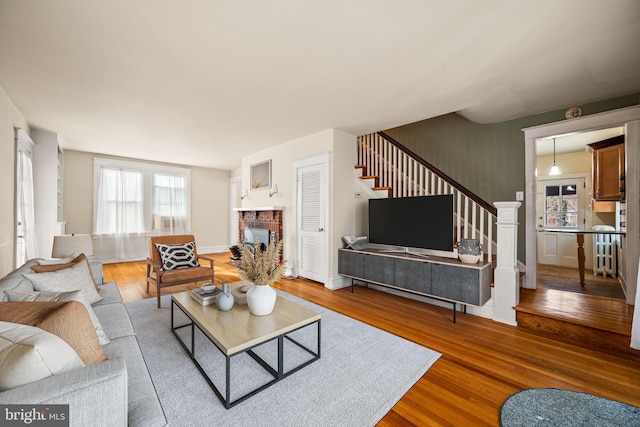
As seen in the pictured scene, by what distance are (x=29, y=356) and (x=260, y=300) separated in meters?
1.27

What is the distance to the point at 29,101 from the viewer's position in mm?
3082

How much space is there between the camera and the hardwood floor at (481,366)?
5.28 feet

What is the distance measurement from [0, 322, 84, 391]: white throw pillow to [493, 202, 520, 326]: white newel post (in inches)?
136

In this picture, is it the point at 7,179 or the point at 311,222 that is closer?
the point at 7,179

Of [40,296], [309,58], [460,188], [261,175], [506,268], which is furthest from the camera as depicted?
[261,175]

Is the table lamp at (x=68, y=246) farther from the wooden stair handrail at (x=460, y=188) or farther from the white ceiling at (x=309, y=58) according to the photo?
the wooden stair handrail at (x=460, y=188)

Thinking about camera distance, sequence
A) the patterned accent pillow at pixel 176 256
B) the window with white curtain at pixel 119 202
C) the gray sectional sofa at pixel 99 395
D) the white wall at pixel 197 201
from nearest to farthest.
→ the gray sectional sofa at pixel 99 395, the patterned accent pillow at pixel 176 256, the white wall at pixel 197 201, the window with white curtain at pixel 119 202

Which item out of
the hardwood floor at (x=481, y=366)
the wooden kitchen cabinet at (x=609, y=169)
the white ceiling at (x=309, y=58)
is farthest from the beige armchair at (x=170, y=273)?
the wooden kitchen cabinet at (x=609, y=169)

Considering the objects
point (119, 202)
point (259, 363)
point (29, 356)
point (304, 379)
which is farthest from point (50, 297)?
point (119, 202)

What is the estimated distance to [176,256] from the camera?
358 centimetres

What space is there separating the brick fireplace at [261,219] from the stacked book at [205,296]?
259 cm

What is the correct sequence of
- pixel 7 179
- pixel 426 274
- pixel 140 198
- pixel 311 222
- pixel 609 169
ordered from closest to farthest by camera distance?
pixel 7 179, pixel 426 274, pixel 609 169, pixel 311 222, pixel 140 198

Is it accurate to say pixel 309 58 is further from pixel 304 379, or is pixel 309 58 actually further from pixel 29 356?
pixel 304 379

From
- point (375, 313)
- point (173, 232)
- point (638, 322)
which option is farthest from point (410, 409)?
point (173, 232)
